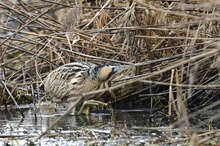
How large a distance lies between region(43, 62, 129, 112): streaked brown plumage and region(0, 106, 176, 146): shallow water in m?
0.24

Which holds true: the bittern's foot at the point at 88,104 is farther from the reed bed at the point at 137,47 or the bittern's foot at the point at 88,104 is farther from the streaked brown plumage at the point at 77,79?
the reed bed at the point at 137,47

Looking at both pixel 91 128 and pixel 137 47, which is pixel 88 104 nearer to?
pixel 137 47

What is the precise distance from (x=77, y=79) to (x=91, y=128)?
954mm

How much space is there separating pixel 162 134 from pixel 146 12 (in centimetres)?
156

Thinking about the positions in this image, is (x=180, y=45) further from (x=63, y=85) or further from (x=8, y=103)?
(x=8, y=103)

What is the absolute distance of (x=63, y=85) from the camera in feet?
20.4

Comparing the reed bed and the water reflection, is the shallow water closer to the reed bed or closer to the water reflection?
the water reflection

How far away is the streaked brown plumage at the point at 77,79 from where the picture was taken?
6059 millimetres

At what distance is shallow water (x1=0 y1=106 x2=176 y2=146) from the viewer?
4680 millimetres

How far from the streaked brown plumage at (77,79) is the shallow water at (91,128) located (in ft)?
0.78

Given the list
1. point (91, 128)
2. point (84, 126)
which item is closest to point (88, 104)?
point (84, 126)

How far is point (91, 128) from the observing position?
5.29 m

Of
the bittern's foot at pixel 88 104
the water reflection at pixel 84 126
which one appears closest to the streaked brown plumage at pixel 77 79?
the bittern's foot at pixel 88 104

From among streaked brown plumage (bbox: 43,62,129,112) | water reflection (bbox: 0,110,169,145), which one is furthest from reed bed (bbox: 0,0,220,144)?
water reflection (bbox: 0,110,169,145)
